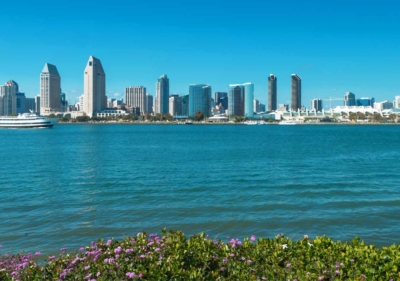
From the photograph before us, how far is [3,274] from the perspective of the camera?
230 inches

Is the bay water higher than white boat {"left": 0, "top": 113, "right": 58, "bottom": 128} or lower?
lower

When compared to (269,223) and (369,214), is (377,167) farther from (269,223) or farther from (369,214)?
(269,223)

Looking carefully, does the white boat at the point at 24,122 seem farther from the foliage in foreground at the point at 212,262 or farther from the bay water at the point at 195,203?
the foliage in foreground at the point at 212,262

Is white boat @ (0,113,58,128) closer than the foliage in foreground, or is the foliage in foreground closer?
the foliage in foreground

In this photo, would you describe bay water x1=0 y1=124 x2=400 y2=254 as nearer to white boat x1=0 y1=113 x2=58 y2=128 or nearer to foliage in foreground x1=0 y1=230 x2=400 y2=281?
Answer: foliage in foreground x1=0 y1=230 x2=400 y2=281

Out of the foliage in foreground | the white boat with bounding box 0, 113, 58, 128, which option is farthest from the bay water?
the white boat with bounding box 0, 113, 58, 128

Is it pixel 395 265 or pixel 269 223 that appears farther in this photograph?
pixel 269 223

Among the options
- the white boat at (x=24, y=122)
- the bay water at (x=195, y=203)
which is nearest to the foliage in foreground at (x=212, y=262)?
the bay water at (x=195, y=203)

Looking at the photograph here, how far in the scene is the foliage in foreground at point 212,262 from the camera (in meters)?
5.51

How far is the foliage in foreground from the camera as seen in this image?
5.51m

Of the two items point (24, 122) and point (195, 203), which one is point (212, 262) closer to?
point (195, 203)

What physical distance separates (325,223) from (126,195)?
789cm

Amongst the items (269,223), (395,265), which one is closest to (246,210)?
(269,223)

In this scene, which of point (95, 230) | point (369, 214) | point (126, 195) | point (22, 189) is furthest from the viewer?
point (22, 189)
